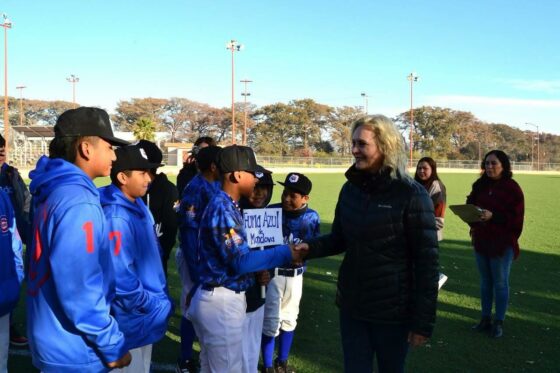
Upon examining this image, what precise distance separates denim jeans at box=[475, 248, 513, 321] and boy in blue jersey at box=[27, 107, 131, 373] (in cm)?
461

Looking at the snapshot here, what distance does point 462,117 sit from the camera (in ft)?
338

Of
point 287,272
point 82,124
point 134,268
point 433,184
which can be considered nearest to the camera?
point 82,124

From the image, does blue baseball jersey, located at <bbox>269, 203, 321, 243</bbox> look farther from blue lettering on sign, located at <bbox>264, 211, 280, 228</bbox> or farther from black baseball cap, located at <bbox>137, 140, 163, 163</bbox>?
black baseball cap, located at <bbox>137, 140, 163, 163</bbox>

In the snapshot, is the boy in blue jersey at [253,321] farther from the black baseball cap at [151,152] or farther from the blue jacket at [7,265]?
the blue jacket at [7,265]

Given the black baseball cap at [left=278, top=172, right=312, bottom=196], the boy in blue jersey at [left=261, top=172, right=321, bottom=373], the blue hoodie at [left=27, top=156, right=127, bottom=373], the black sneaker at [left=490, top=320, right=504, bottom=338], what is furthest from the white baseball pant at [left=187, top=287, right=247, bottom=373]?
the black sneaker at [left=490, top=320, right=504, bottom=338]

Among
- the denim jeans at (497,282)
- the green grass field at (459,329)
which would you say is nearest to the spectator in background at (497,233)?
the denim jeans at (497,282)

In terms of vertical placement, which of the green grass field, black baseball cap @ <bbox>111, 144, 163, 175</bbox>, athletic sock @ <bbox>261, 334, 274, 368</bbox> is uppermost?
black baseball cap @ <bbox>111, 144, 163, 175</bbox>

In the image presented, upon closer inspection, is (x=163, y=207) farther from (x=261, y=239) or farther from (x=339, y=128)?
(x=339, y=128)

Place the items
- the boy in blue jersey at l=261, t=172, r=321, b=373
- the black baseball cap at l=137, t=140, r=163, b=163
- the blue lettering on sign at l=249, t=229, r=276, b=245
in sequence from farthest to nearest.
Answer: the boy in blue jersey at l=261, t=172, r=321, b=373, the blue lettering on sign at l=249, t=229, r=276, b=245, the black baseball cap at l=137, t=140, r=163, b=163

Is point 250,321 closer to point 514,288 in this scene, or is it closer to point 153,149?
point 153,149

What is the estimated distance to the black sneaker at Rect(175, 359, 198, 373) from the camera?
14.9 feet

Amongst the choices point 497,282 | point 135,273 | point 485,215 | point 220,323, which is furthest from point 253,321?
point 497,282

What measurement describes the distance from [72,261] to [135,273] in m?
0.73

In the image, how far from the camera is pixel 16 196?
5.82m
